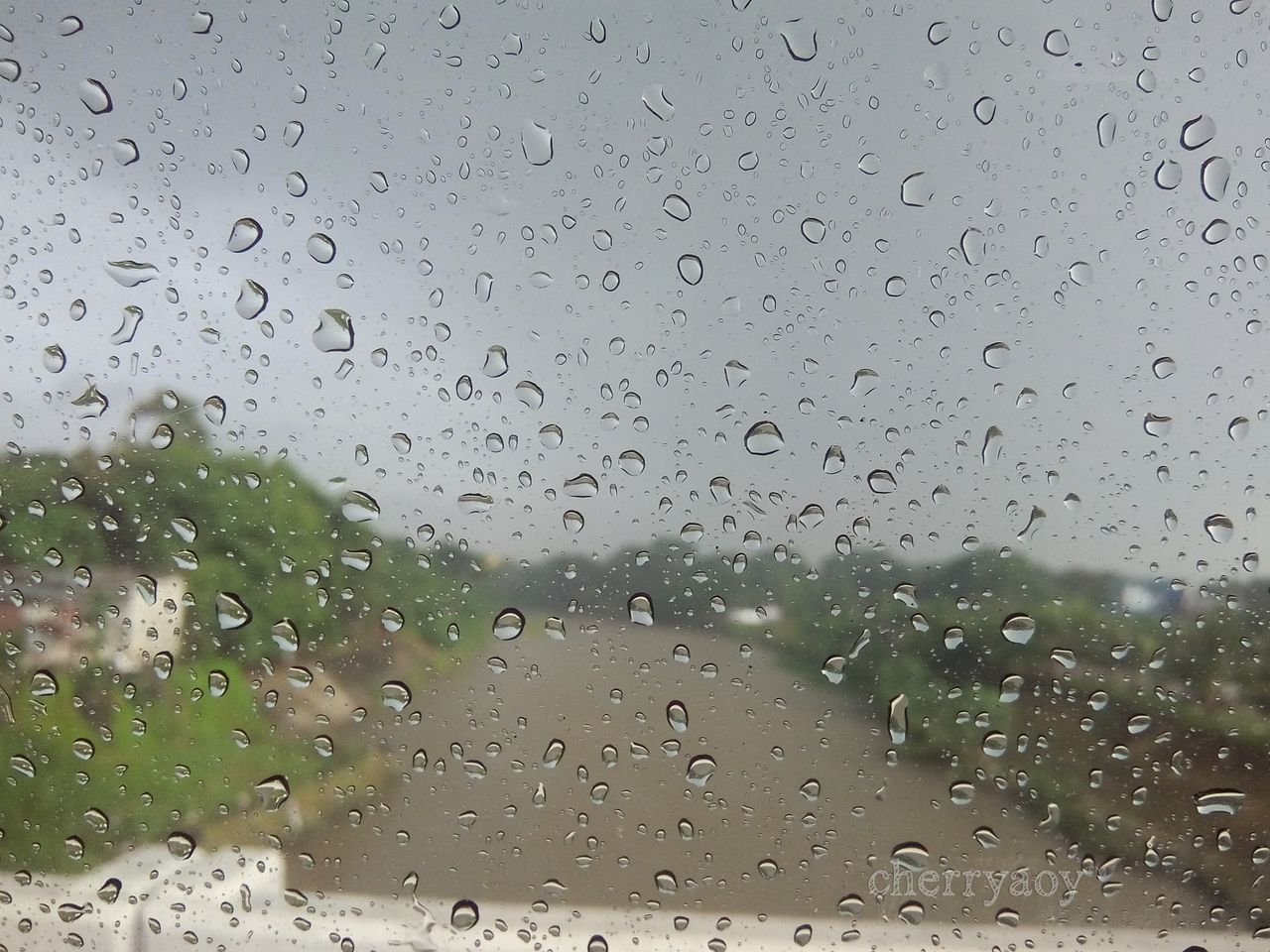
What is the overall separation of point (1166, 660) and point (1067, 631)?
94mm

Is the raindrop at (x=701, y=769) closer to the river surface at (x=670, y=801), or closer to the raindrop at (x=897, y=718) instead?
the river surface at (x=670, y=801)

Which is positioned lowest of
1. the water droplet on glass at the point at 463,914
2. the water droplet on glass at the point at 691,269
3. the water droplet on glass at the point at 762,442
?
the water droplet on glass at the point at 463,914

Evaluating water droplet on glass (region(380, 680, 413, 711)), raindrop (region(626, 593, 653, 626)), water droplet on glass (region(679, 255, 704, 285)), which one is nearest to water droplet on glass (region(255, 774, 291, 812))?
water droplet on glass (region(380, 680, 413, 711))

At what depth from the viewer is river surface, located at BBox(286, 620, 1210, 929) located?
2.01 feet

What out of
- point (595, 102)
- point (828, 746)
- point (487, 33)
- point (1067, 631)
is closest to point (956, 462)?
point (1067, 631)

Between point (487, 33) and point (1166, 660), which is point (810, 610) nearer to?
point (1166, 660)

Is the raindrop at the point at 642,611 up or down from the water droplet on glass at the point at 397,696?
up

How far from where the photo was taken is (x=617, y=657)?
0.62m

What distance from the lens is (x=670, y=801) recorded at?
0.62m

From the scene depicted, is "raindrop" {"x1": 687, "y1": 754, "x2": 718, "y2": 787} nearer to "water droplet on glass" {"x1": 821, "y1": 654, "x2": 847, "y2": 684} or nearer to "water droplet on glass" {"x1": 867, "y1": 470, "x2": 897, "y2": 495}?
"water droplet on glass" {"x1": 821, "y1": 654, "x2": 847, "y2": 684}

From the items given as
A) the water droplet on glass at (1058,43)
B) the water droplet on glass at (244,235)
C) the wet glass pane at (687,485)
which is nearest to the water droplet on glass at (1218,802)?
the wet glass pane at (687,485)

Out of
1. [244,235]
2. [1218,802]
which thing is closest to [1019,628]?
[1218,802]

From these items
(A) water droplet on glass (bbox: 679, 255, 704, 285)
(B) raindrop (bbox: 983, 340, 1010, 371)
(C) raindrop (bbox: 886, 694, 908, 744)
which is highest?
(A) water droplet on glass (bbox: 679, 255, 704, 285)

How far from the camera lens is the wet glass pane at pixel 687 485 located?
61 centimetres
